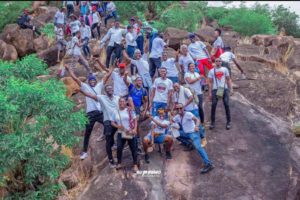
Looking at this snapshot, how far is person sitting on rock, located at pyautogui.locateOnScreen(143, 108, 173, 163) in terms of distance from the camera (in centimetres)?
1070

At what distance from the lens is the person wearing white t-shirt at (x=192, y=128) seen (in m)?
10.7

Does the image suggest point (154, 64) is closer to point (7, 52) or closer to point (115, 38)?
point (115, 38)

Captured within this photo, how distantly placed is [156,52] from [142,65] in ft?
3.77

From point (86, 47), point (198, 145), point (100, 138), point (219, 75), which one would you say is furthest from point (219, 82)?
point (86, 47)

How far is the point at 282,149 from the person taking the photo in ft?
38.3

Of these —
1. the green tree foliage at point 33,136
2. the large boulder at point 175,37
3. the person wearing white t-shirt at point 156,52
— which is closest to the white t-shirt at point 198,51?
the person wearing white t-shirt at point 156,52

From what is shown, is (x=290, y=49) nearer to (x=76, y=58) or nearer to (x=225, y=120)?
(x=225, y=120)

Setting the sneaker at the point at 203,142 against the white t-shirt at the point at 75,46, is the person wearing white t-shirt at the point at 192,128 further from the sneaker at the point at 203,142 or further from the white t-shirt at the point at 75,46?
the white t-shirt at the point at 75,46

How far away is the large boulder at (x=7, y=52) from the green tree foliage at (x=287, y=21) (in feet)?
39.7

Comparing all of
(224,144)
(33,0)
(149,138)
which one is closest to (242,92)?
(224,144)

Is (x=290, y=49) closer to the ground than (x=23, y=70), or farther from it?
closer to the ground

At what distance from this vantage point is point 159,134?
10867mm

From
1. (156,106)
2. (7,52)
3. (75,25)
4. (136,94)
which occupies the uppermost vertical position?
(75,25)

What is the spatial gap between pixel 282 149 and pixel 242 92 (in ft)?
9.96
